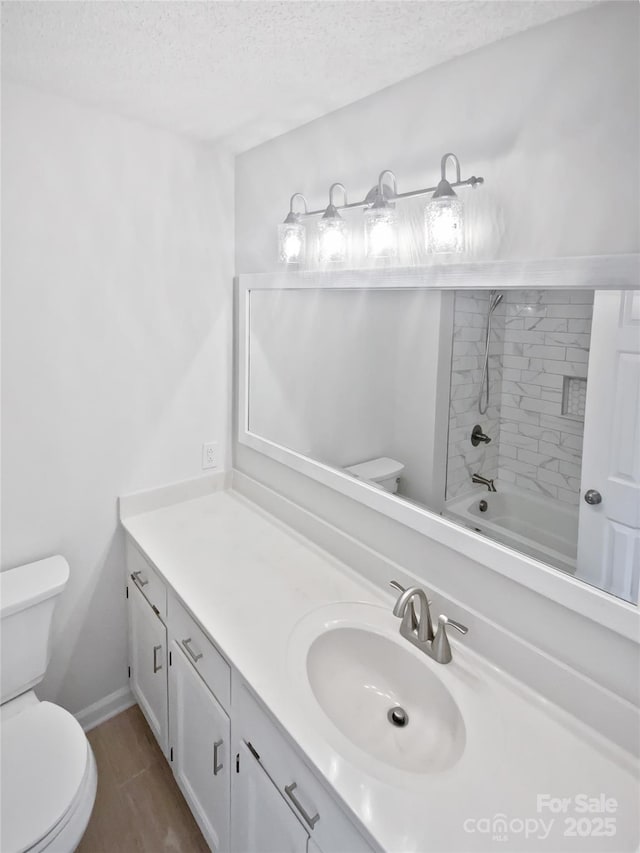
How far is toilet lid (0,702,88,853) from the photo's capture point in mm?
1124

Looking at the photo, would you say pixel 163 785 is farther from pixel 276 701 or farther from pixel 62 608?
pixel 276 701

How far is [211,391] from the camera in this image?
6.75 ft

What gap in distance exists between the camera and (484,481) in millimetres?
1240

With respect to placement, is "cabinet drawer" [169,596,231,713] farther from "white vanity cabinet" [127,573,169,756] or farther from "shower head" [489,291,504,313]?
"shower head" [489,291,504,313]

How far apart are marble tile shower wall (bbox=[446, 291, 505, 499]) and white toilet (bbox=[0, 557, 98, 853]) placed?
1.24 metres

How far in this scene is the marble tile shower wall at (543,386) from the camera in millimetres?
1027

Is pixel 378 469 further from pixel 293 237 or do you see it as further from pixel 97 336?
pixel 97 336

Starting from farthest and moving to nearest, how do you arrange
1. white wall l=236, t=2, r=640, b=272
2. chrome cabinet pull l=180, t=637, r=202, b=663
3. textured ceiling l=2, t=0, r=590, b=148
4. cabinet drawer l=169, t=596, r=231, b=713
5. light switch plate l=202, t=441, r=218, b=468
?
light switch plate l=202, t=441, r=218, b=468 → chrome cabinet pull l=180, t=637, r=202, b=663 → cabinet drawer l=169, t=596, r=231, b=713 → textured ceiling l=2, t=0, r=590, b=148 → white wall l=236, t=2, r=640, b=272

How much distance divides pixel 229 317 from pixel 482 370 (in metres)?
1.22

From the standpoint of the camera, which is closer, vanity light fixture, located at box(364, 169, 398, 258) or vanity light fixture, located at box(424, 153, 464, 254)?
vanity light fixture, located at box(424, 153, 464, 254)

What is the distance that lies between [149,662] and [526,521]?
4.75 ft

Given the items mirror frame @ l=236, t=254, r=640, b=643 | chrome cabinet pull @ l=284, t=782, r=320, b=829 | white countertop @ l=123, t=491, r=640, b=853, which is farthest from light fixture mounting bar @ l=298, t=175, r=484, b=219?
chrome cabinet pull @ l=284, t=782, r=320, b=829

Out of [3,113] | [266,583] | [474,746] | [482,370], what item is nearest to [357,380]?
[482,370]

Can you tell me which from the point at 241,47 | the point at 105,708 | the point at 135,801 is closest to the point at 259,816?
the point at 135,801
